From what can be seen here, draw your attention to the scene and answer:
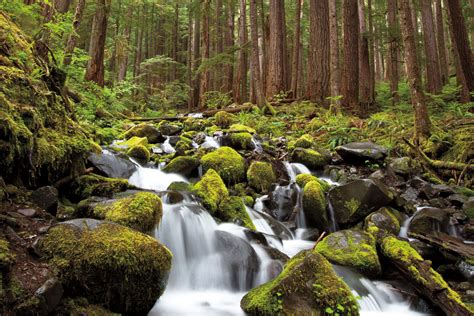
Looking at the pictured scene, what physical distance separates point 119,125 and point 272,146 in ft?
17.2

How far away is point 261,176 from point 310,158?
6.55 feet

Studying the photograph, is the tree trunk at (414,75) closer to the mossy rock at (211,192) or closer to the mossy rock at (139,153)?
the mossy rock at (211,192)

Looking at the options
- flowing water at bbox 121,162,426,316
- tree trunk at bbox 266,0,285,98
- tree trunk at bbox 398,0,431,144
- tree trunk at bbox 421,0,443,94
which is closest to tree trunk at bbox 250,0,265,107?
tree trunk at bbox 266,0,285,98

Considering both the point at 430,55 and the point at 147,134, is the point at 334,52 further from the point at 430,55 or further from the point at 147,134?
the point at 147,134

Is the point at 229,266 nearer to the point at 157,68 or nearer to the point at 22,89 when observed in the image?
the point at 22,89

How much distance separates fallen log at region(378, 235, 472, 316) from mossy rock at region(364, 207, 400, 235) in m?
0.89

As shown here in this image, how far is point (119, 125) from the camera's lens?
12.5 metres

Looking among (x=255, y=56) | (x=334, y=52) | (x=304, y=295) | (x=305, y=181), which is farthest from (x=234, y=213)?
(x=255, y=56)

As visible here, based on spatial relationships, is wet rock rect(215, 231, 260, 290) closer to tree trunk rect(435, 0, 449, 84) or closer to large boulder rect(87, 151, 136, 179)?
large boulder rect(87, 151, 136, 179)

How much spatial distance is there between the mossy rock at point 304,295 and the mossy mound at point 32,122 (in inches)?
129

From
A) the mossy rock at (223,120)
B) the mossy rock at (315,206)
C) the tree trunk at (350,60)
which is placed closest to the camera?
the mossy rock at (315,206)

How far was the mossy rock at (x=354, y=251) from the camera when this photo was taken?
18.7ft

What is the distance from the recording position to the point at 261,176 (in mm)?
9016

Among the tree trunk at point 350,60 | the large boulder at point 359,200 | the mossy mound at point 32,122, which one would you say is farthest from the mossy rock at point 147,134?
the tree trunk at point 350,60
